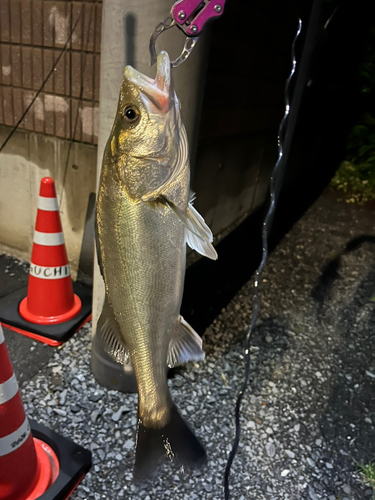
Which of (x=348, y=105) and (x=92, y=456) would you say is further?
(x=348, y=105)

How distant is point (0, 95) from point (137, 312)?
3405 mm

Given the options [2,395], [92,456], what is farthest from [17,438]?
[92,456]

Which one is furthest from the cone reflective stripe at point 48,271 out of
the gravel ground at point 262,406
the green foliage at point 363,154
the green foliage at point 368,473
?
the green foliage at point 363,154

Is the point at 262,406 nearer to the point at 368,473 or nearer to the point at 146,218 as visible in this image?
the point at 368,473

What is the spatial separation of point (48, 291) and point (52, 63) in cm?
202

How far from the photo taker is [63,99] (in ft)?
11.1

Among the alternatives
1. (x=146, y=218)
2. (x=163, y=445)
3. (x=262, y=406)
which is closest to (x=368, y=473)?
(x=262, y=406)

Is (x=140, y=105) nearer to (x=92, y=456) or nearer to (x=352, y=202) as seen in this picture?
(x=92, y=456)

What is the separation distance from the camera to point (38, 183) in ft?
12.6

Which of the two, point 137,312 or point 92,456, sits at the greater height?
point 137,312

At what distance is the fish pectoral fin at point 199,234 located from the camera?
125cm

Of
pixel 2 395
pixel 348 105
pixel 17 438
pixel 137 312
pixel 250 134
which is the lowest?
pixel 17 438

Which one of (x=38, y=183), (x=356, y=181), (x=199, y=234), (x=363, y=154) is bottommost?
(x=356, y=181)

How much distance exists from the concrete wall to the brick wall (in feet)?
0.48
